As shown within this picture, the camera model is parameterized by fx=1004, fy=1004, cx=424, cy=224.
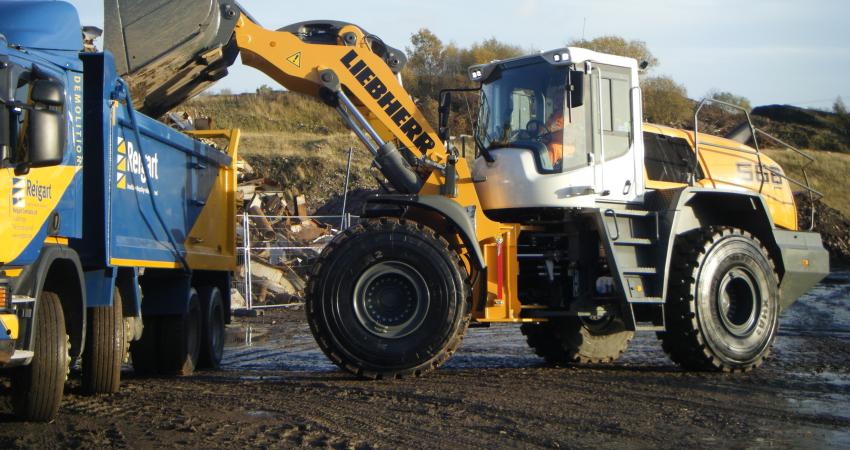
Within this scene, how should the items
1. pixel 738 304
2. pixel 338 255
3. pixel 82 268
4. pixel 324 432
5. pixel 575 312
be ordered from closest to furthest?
1. pixel 324 432
2. pixel 82 268
3. pixel 338 255
4. pixel 575 312
5. pixel 738 304

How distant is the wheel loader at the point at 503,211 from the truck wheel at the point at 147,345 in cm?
245

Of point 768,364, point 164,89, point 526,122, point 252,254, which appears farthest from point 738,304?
point 252,254

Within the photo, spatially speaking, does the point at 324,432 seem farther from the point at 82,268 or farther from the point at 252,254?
the point at 252,254

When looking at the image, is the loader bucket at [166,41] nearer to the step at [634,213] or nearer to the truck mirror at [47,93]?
the truck mirror at [47,93]

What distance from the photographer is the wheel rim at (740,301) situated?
10.8 meters

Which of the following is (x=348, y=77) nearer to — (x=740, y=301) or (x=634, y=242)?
(x=634, y=242)

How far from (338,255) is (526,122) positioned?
8.39 ft

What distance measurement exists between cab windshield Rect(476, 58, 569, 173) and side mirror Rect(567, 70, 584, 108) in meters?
0.11

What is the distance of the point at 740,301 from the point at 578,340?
1857 mm

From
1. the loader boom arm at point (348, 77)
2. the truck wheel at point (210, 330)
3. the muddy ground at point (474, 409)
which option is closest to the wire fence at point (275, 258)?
the truck wheel at point (210, 330)

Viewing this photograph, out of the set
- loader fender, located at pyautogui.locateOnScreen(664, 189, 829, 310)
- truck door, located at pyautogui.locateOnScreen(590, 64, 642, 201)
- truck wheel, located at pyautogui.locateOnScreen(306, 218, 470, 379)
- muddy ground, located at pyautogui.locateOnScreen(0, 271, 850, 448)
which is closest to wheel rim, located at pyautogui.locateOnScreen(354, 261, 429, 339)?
truck wheel, located at pyautogui.locateOnScreen(306, 218, 470, 379)

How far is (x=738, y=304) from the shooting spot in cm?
1110

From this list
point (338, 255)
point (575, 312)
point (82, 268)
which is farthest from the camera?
point (575, 312)

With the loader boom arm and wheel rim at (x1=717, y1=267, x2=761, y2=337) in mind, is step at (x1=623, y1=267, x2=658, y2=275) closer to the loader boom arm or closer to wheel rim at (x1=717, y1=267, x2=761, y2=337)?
wheel rim at (x1=717, y1=267, x2=761, y2=337)
